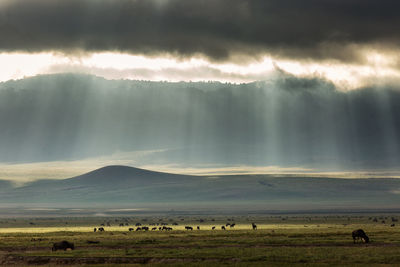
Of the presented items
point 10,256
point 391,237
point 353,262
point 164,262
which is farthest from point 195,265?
point 391,237

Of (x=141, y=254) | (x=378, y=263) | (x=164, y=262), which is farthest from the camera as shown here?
(x=141, y=254)

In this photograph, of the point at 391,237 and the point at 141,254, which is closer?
the point at 141,254

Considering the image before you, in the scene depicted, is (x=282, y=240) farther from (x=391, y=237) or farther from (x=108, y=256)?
(x=108, y=256)

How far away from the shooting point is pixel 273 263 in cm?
4962

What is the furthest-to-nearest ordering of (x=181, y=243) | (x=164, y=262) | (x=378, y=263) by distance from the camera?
1. (x=181, y=243)
2. (x=164, y=262)
3. (x=378, y=263)

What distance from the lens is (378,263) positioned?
48.3 meters

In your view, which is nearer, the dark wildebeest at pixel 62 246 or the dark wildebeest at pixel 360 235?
the dark wildebeest at pixel 62 246

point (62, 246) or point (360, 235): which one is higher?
point (62, 246)

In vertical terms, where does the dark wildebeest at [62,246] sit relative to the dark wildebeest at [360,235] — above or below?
above

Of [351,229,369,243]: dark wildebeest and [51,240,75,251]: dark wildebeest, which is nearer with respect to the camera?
[51,240,75,251]: dark wildebeest

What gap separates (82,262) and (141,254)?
191 inches

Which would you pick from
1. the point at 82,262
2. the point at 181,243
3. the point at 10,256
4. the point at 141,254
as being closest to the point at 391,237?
the point at 181,243

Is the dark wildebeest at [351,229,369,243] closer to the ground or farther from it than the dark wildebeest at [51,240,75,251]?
closer to the ground

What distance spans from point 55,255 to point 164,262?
1008 cm
